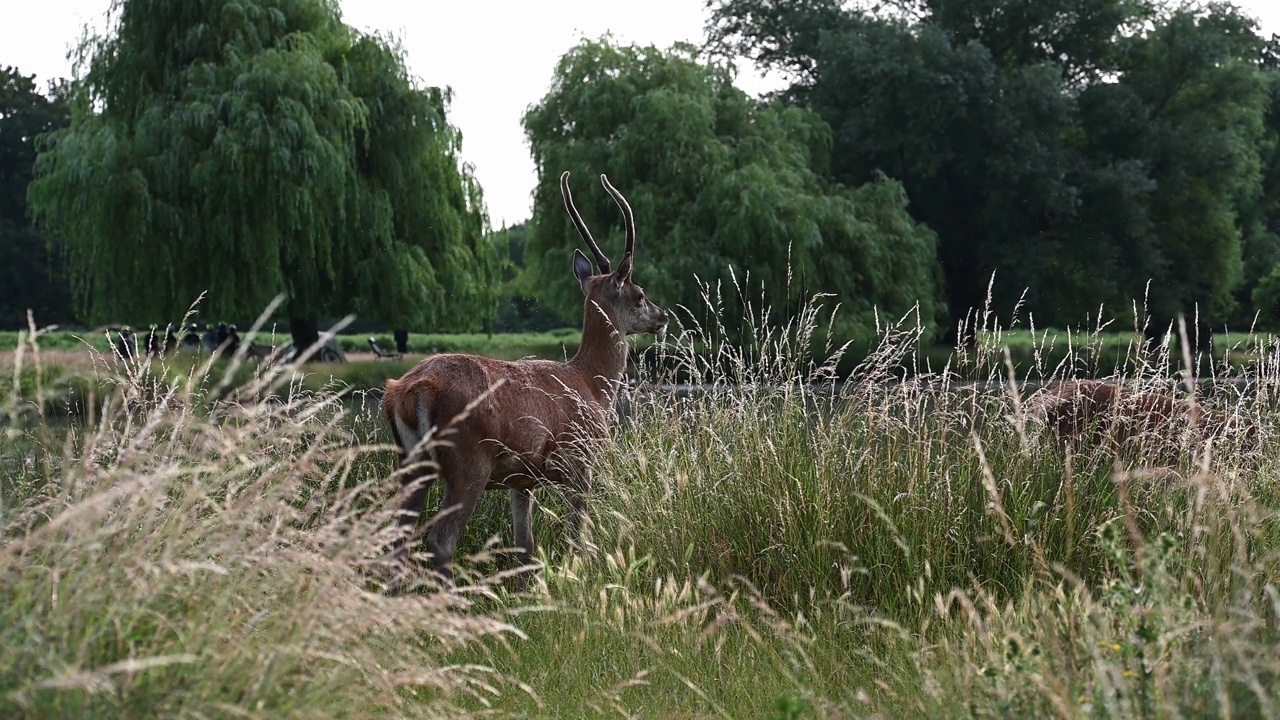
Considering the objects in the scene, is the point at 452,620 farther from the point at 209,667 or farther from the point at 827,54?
the point at 827,54

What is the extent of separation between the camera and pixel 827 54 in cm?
3097

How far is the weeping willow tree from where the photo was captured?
69.4ft

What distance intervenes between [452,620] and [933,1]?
3218 cm

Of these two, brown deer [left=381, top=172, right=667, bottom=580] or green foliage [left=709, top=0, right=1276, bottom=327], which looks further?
green foliage [left=709, top=0, right=1276, bottom=327]

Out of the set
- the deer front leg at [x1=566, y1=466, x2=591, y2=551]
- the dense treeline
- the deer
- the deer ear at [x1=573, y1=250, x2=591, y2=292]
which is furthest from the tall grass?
the dense treeline

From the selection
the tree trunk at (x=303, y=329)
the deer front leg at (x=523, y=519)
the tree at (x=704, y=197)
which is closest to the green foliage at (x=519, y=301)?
the tree at (x=704, y=197)

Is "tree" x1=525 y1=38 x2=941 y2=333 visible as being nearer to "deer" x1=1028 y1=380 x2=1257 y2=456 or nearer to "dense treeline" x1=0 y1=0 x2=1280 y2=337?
"dense treeline" x1=0 y1=0 x2=1280 y2=337

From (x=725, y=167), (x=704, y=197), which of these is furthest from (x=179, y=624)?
(x=725, y=167)

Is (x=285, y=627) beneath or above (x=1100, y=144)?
beneath

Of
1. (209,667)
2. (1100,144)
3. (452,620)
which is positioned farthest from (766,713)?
(1100,144)

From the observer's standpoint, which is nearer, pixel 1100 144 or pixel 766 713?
pixel 766 713

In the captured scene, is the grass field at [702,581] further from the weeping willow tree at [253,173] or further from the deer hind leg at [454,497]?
the weeping willow tree at [253,173]

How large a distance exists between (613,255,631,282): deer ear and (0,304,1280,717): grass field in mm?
719

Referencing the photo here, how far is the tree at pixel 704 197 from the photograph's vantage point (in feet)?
81.9
